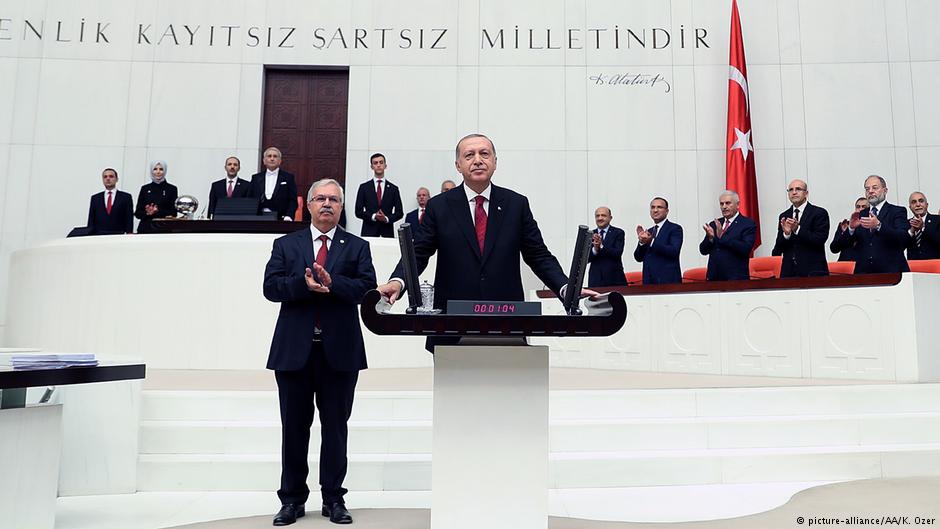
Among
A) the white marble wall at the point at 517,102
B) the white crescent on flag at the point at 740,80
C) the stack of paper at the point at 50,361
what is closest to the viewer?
the stack of paper at the point at 50,361

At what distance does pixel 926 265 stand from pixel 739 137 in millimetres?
3971

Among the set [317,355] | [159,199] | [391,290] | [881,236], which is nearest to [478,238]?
[391,290]

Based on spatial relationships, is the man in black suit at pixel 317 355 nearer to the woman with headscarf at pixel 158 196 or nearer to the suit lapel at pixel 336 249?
the suit lapel at pixel 336 249

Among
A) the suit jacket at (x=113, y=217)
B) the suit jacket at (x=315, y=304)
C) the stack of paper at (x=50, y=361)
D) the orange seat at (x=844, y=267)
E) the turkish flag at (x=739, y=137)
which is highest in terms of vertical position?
the turkish flag at (x=739, y=137)

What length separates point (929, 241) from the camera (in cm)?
684

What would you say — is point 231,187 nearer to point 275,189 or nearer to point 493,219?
point 275,189

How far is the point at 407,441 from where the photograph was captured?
14.7 ft

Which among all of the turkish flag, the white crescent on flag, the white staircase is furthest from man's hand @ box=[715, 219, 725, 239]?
the white crescent on flag

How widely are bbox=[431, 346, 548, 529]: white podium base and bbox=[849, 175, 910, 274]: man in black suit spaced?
512 centimetres

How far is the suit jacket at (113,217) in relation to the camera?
9.16 metres

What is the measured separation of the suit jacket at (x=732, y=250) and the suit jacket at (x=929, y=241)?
1.36 meters

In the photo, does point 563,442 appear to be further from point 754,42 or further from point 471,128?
point 754,42

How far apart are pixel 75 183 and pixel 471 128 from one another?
5.85 metres
